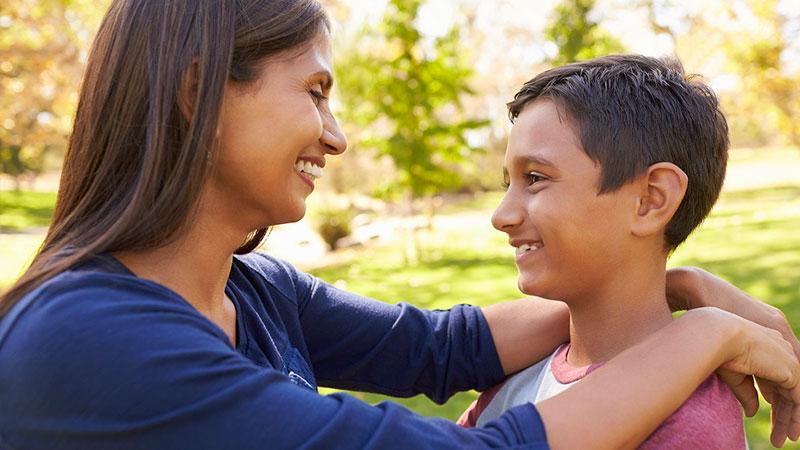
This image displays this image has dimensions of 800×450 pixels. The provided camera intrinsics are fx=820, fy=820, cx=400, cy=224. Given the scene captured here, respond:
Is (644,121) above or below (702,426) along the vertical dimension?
above

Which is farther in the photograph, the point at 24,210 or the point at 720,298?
the point at 24,210

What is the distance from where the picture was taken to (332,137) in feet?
5.46

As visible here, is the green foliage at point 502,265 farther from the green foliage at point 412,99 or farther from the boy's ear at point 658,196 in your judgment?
the boy's ear at point 658,196

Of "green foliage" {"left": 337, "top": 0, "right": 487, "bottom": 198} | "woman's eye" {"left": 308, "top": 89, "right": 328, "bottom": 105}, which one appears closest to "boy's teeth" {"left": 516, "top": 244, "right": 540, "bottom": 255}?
"woman's eye" {"left": 308, "top": 89, "right": 328, "bottom": 105}

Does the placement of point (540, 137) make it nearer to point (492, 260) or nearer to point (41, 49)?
point (41, 49)

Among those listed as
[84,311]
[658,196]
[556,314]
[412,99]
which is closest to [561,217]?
[658,196]

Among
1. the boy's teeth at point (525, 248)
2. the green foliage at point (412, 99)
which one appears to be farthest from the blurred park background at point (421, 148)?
the boy's teeth at point (525, 248)

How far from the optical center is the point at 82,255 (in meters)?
1.32

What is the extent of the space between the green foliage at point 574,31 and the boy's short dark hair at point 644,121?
16932 mm

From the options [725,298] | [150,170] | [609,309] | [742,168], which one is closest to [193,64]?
[150,170]

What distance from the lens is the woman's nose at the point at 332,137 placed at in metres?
1.66

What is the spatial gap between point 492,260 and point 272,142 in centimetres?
1206

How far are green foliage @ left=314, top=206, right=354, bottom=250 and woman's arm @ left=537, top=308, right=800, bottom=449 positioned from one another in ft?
50.9

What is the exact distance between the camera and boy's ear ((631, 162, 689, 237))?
1691mm
